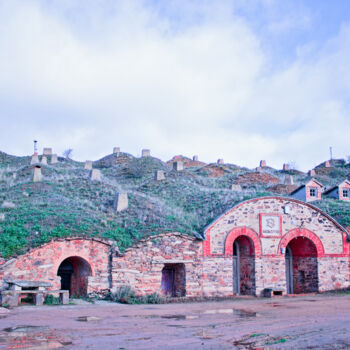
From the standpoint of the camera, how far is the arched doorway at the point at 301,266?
2155 cm

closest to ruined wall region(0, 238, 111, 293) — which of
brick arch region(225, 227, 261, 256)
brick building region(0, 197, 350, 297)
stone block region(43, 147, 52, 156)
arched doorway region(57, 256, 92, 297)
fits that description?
brick building region(0, 197, 350, 297)

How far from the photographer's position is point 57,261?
16.7 m

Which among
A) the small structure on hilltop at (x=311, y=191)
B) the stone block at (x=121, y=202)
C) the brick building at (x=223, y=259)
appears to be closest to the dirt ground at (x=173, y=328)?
the brick building at (x=223, y=259)

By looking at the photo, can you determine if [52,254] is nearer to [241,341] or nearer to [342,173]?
[241,341]

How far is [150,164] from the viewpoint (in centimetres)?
4281

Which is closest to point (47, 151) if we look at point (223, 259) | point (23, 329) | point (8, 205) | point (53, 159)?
point (53, 159)

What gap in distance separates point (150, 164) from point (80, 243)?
85.0 feet

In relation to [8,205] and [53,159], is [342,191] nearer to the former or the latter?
[8,205]

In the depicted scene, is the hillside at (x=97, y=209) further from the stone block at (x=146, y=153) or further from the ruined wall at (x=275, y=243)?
the stone block at (x=146, y=153)

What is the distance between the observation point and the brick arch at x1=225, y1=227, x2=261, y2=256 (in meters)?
19.9

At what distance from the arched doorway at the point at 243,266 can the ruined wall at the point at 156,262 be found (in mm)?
2866

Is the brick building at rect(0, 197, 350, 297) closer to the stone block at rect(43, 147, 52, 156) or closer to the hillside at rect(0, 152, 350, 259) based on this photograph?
the hillside at rect(0, 152, 350, 259)

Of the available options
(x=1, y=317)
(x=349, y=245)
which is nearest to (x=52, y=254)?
(x=1, y=317)

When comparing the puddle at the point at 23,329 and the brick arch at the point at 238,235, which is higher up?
the brick arch at the point at 238,235
